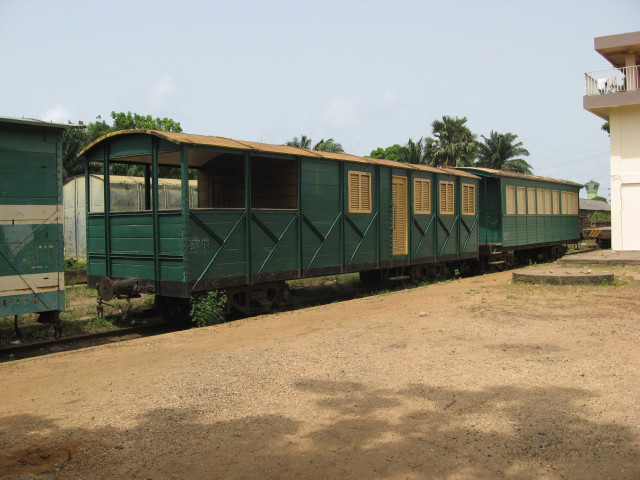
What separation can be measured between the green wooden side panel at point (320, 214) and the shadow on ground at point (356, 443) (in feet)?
19.7

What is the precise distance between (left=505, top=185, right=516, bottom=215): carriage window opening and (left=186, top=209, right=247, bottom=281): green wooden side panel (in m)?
11.3

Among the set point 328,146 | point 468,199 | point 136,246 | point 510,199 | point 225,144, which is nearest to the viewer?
point 225,144

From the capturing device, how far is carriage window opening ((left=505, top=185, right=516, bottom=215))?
18125 millimetres

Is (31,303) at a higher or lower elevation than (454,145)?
lower

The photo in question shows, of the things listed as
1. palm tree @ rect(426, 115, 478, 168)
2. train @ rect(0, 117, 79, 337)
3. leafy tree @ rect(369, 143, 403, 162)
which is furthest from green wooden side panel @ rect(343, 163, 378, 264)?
leafy tree @ rect(369, 143, 403, 162)

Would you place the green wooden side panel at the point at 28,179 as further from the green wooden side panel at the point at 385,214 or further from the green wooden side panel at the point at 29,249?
the green wooden side panel at the point at 385,214

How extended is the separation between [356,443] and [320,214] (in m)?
7.29

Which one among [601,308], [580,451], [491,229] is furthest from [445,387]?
[491,229]

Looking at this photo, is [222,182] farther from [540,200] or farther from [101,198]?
[540,200]

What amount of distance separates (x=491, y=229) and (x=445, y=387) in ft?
44.1

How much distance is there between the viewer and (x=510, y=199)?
18.4 metres

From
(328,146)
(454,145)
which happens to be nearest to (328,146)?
(328,146)

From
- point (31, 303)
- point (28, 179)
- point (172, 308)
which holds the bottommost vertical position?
point (172, 308)

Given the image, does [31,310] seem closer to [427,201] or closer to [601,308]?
[601,308]
